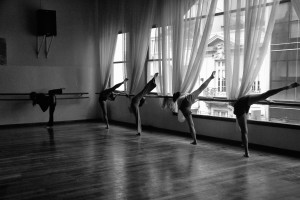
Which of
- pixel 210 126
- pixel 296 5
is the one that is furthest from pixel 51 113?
pixel 296 5

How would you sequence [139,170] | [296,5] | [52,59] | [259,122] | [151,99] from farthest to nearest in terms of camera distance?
1. [52,59]
2. [151,99]
3. [259,122]
4. [296,5]
5. [139,170]

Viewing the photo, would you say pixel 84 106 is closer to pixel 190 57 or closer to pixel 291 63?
pixel 190 57

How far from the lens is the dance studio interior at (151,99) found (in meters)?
3.70

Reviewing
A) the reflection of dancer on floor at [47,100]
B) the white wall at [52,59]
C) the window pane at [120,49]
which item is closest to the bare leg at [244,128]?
the window pane at [120,49]

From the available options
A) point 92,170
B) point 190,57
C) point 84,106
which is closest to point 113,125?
point 84,106

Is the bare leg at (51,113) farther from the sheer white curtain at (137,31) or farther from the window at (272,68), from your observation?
the window at (272,68)

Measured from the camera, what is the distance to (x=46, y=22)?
7809 millimetres

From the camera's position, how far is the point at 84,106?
8953 mm

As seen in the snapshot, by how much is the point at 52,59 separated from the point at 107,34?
1481mm

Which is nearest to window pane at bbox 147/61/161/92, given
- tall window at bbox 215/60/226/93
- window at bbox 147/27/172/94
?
window at bbox 147/27/172/94

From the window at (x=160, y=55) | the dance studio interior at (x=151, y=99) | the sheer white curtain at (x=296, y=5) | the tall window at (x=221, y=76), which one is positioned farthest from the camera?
the window at (x=160, y=55)

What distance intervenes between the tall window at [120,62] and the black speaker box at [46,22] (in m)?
1.57

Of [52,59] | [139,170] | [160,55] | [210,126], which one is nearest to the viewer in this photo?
[139,170]

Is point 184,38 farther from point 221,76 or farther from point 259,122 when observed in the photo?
point 259,122
